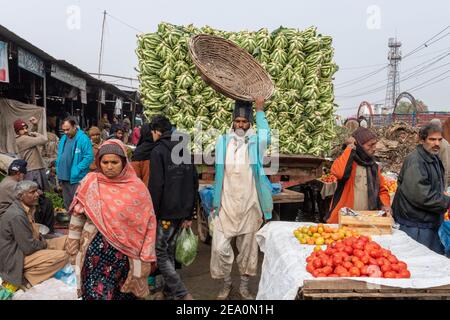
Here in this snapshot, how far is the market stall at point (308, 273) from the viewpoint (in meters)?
2.21

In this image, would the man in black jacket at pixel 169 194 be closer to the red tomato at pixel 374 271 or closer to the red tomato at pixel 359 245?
the red tomato at pixel 359 245

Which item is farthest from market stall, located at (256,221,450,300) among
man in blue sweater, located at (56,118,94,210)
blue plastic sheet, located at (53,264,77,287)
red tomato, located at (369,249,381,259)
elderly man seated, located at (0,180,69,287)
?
man in blue sweater, located at (56,118,94,210)

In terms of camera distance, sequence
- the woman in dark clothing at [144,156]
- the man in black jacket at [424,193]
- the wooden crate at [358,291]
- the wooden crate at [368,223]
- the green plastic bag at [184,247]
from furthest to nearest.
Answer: the woman in dark clothing at [144,156], the green plastic bag at [184,247], the man in black jacket at [424,193], the wooden crate at [368,223], the wooden crate at [358,291]

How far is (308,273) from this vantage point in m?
2.44

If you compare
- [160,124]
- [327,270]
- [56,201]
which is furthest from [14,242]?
[56,201]

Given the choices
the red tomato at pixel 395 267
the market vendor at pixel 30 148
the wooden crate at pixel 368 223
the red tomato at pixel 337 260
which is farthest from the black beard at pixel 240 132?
the market vendor at pixel 30 148

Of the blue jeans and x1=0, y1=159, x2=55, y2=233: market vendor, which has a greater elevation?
x1=0, y1=159, x2=55, y2=233: market vendor

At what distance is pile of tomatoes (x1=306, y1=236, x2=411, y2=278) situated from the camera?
2.37 metres

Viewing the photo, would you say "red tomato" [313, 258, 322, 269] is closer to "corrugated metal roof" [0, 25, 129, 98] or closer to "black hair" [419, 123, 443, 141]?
"black hair" [419, 123, 443, 141]

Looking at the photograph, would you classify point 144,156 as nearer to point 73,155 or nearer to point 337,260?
point 73,155

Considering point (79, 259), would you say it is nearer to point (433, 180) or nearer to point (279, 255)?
point (279, 255)

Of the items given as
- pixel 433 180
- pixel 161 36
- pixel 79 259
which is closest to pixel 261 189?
pixel 433 180

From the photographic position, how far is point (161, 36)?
5.72 metres

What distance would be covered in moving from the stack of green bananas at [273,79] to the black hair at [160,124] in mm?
1815
